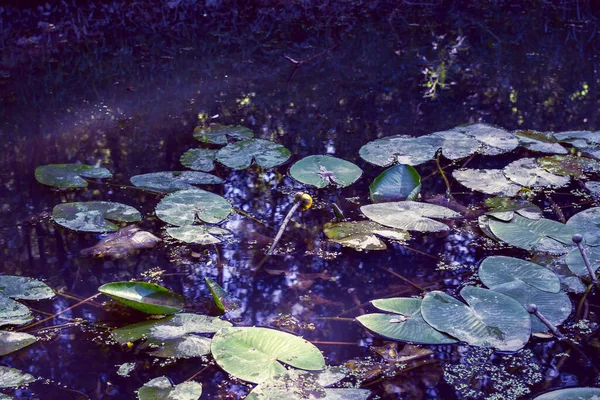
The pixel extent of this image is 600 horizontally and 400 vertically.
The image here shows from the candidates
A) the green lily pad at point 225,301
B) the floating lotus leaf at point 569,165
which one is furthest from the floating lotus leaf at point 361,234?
the floating lotus leaf at point 569,165

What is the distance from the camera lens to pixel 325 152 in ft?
9.34

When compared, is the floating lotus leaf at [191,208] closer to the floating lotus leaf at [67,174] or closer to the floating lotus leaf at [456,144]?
the floating lotus leaf at [67,174]

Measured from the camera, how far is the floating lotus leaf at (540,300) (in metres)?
1.61

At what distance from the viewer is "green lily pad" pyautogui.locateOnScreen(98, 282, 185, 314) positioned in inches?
64.0

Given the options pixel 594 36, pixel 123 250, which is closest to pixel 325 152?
pixel 123 250

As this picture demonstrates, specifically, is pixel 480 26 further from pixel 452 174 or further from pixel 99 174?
pixel 99 174

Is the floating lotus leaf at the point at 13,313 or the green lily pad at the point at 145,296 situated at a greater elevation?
the green lily pad at the point at 145,296

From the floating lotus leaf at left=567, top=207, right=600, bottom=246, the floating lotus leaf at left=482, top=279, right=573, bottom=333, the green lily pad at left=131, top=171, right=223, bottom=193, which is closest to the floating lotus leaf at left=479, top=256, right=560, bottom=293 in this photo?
the floating lotus leaf at left=482, top=279, right=573, bottom=333

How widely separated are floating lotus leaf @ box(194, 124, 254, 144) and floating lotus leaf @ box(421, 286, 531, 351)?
1.52 meters

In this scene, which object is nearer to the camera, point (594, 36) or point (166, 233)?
point (166, 233)

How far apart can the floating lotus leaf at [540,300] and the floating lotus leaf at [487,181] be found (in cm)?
70

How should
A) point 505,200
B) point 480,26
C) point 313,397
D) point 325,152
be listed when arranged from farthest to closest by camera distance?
point 480,26 < point 325,152 < point 505,200 < point 313,397

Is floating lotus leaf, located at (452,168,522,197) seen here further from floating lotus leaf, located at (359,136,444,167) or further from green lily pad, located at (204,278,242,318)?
green lily pad, located at (204,278,242,318)

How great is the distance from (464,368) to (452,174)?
3.89ft
